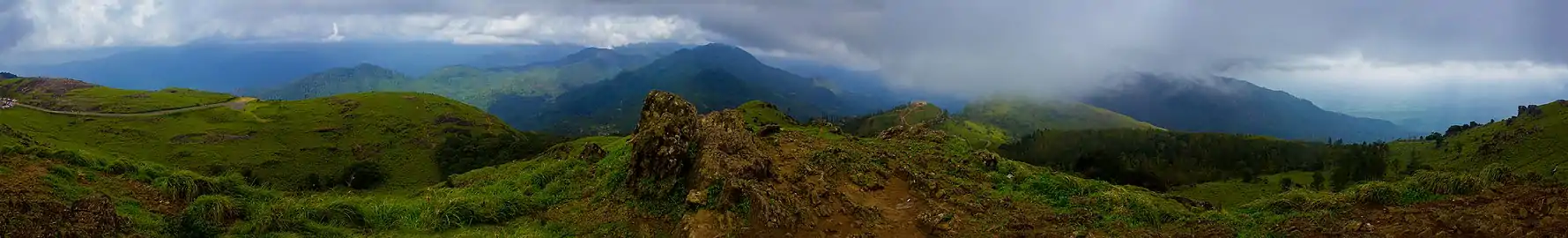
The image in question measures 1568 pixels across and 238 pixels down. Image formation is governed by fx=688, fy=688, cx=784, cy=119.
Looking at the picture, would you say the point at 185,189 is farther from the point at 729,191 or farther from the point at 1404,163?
the point at 1404,163

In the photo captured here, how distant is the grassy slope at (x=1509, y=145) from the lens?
110 m

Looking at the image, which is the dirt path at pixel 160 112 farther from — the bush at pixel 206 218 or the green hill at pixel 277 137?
the bush at pixel 206 218

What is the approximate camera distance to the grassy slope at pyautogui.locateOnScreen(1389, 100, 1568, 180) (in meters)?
110

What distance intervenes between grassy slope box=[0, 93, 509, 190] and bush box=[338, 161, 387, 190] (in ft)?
9.65

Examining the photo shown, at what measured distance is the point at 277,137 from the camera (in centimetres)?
13500

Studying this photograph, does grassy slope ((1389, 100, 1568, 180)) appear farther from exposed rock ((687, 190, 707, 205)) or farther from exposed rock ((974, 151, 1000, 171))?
exposed rock ((687, 190, 707, 205))

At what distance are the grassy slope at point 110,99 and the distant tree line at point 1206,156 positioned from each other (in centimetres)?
18437

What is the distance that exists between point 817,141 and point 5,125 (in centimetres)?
14917

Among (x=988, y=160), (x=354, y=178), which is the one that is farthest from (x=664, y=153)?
(x=354, y=178)

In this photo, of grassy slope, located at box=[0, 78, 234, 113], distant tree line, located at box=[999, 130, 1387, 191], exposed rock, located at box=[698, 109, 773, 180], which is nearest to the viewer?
exposed rock, located at box=[698, 109, 773, 180]

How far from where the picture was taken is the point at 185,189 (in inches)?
683

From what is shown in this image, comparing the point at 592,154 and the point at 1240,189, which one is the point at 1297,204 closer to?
the point at 592,154

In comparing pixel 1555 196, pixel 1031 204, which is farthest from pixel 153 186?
pixel 1555 196

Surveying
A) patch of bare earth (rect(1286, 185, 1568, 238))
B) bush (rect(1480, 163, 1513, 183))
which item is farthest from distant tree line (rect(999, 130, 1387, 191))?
patch of bare earth (rect(1286, 185, 1568, 238))
